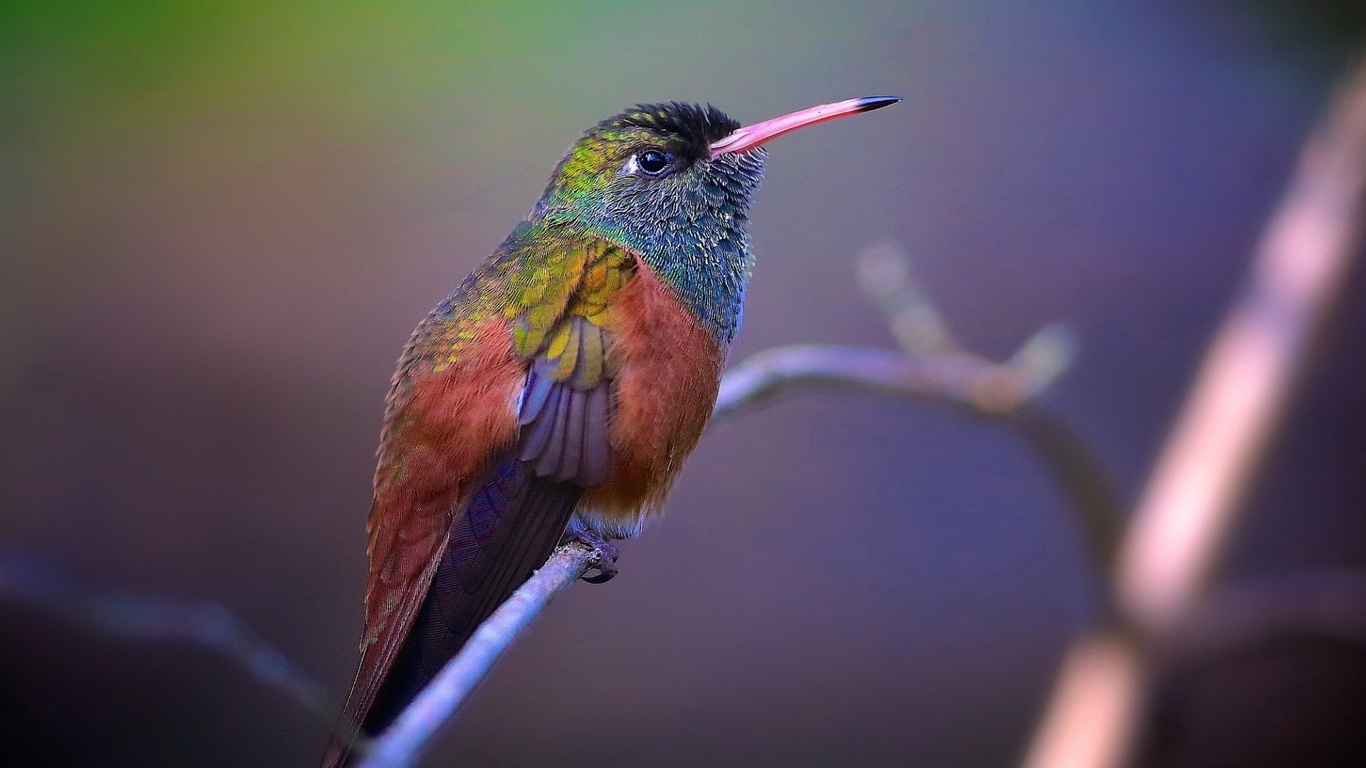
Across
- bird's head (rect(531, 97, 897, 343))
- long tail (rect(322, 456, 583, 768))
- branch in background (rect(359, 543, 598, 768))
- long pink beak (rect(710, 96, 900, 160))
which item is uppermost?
long pink beak (rect(710, 96, 900, 160))

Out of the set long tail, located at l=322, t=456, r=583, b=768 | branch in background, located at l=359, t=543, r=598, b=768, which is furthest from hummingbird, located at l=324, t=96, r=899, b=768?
branch in background, located at l=359, t=543, r=598, b=768

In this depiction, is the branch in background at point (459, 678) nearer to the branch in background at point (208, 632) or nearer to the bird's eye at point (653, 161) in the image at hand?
the branch in background at point (208, 632)

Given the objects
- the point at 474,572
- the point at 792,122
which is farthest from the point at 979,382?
the point at 474,572

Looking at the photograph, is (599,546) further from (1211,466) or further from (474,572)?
(1211,466)

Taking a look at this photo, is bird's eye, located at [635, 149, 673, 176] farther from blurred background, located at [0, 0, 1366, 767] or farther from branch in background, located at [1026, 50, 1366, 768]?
branch in background, located at [1026, 50, 1366, 768]

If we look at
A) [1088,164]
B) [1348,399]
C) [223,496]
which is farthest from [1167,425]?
[223,496]

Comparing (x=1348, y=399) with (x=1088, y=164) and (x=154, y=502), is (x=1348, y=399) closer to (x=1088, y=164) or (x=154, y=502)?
(x=1088, y=164)

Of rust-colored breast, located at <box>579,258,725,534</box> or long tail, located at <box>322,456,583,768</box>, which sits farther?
rust-colored breast, located at <box>579,258,725,534</box>
